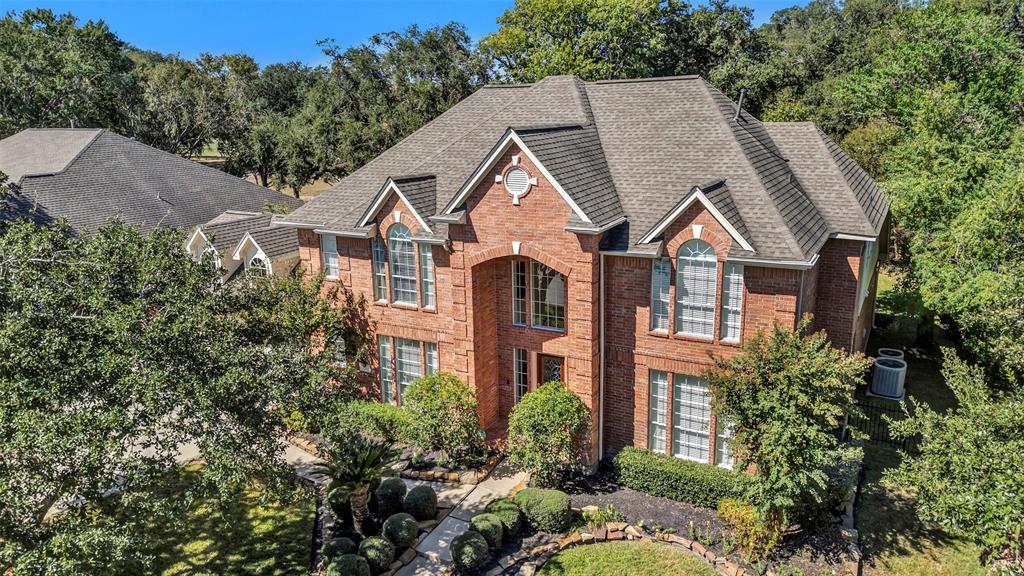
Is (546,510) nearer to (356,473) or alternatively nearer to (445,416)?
(445,416)

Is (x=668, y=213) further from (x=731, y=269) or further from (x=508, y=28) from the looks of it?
(x=508, y=28)

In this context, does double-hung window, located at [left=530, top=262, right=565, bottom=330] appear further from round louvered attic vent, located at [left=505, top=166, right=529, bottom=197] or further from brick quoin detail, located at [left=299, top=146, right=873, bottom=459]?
round louvered attic vent, located at [left=505, top=166, right=529, bottom=197]

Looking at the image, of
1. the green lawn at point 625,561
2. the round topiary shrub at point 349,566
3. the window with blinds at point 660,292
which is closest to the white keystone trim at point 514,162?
the window with blinds at point 660,292

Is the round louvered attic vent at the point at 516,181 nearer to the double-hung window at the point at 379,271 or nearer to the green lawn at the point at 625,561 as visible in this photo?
the double-hung window at the point at 379,271

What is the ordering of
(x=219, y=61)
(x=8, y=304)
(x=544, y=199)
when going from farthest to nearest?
1. (x=219, y=61)
2. (x=544, y=199)
3. (x=8, y=304)

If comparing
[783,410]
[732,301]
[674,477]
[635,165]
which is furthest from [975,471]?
[635,165]

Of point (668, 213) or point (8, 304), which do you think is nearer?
point (8, 304)

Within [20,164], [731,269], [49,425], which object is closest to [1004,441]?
[731,269]
